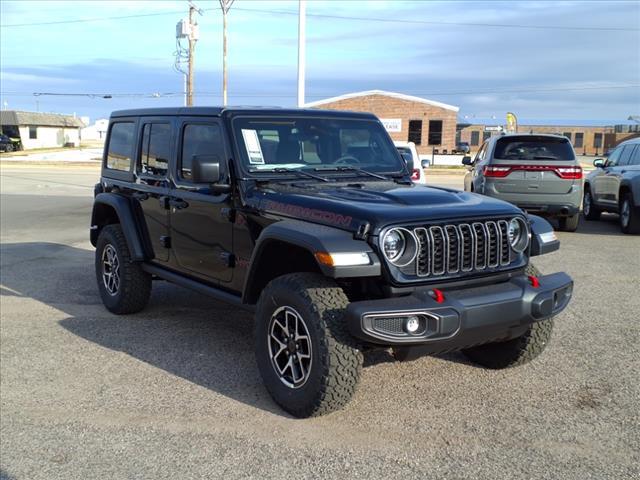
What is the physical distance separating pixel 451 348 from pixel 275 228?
4.24 ft

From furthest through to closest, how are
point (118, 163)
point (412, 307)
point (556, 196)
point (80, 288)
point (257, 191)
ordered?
point (556, 196)
point (80, 288)
point (118, 163)
point (257, 191)
point (412, 307)

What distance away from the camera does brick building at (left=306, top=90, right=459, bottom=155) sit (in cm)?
4503

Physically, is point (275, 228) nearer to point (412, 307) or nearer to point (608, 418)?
point (412, 307)

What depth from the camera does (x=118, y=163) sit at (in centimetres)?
682

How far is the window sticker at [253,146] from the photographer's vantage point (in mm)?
4992

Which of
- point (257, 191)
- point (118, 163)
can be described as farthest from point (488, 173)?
point (257, 191)

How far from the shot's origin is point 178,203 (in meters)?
5.54

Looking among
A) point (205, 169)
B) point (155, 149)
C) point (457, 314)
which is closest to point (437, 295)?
point (457, 314)

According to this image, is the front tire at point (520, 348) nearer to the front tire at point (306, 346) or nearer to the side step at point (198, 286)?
the front tire at point (306, 346)

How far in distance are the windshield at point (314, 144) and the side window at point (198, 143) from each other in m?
0.20

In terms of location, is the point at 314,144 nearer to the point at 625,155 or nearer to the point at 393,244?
the point at 393,244

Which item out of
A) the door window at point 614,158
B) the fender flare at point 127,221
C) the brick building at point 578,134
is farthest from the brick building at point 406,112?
the fender flare at point 127,221

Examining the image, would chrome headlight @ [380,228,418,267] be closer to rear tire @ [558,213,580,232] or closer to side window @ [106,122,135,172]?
side window @ [106,122,135,172]

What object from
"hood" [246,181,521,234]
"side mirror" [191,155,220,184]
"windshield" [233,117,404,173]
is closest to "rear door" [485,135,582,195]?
"windshield" [233,117,404,173]
